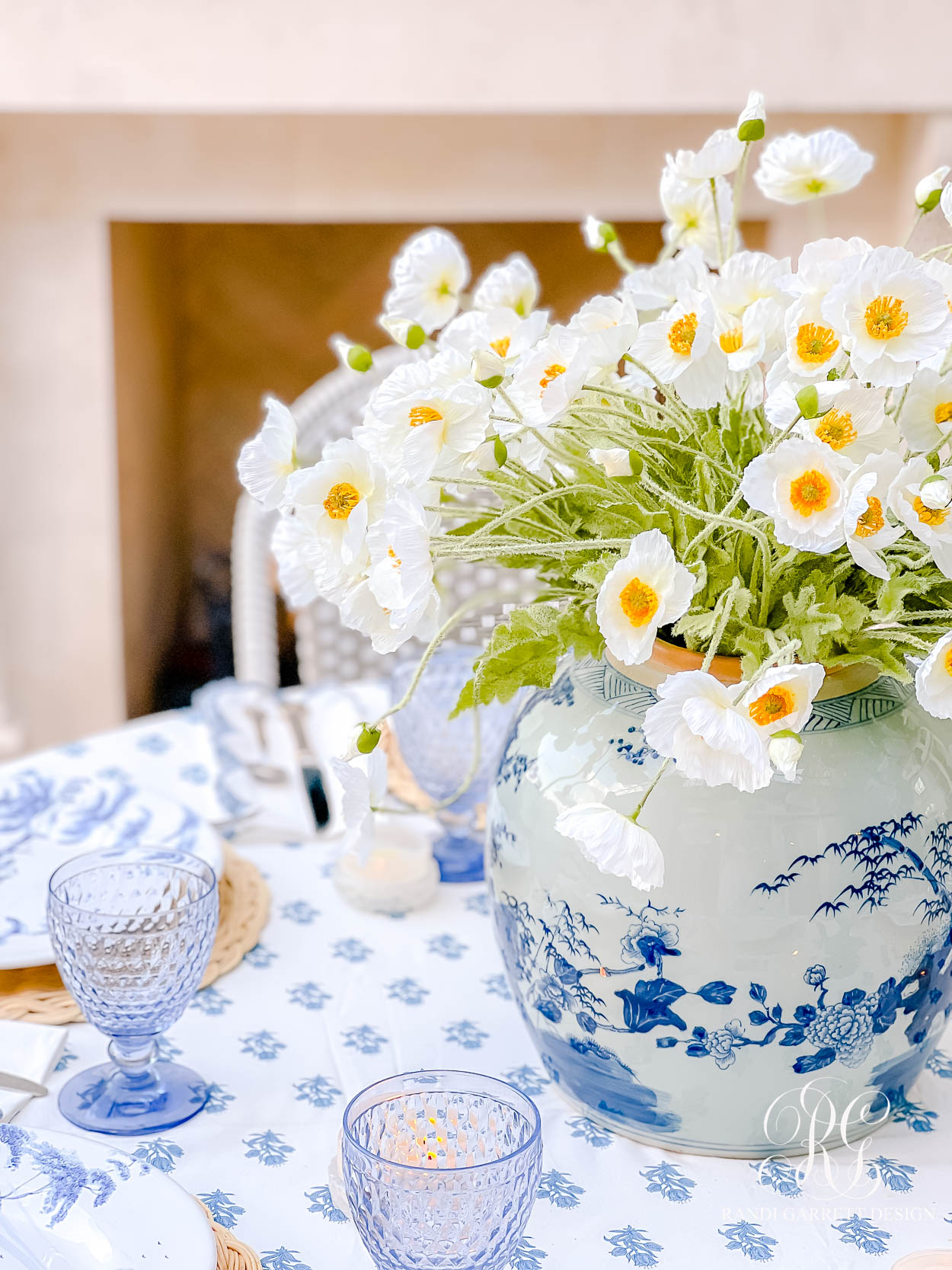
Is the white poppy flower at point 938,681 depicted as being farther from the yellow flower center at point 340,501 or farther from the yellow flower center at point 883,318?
the yellow flower center at point 340,501

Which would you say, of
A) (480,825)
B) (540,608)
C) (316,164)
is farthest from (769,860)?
(316,164)

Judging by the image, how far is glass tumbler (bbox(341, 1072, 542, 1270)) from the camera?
500mm

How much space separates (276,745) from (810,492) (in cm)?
69

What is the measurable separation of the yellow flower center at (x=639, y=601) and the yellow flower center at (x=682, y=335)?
4.0 inches

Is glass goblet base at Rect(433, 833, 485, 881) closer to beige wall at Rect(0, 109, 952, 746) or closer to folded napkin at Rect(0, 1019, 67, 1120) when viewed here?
folded napkin at Rect(0, 1019, 67, 1120)

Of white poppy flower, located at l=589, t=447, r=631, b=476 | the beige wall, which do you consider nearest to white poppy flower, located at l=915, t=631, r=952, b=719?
white poppy flower, located at l=589, t=447, r=631, b=476

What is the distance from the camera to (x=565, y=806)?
614 mm

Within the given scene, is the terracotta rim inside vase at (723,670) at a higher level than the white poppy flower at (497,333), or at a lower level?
lower

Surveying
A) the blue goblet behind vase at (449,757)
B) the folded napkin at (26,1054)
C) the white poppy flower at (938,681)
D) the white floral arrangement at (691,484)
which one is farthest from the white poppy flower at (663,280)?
the folded napkin at (26,1054)

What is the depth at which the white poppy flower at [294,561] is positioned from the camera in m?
0.64

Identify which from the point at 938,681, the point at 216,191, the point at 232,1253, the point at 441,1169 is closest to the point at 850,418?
the point at 938,681

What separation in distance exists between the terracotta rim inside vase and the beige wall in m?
1.84

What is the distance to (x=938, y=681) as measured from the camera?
51cm

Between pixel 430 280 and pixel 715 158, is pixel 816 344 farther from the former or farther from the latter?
pixel 430 280
